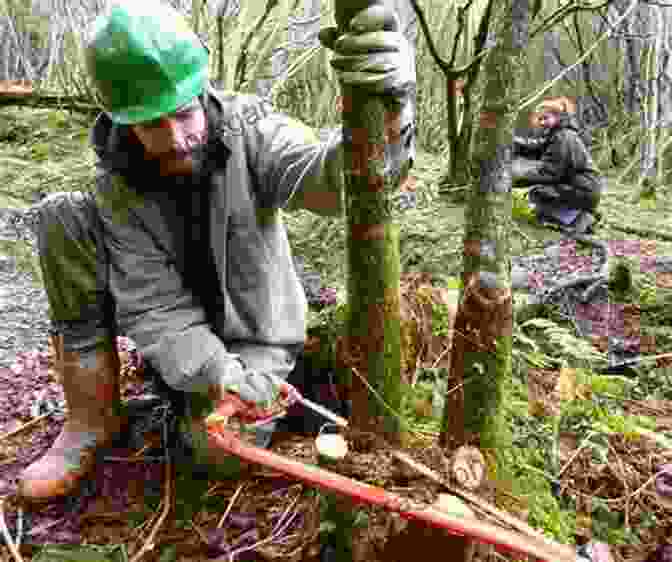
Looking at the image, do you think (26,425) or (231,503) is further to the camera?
(26,425)

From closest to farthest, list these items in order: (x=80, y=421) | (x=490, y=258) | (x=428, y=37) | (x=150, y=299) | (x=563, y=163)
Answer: (x=490, y=258) < (x=150, y=299) < (x=80, y=421) < (x=428, y=37) < (x=563, y=163)

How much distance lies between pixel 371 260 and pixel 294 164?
64 centimetres

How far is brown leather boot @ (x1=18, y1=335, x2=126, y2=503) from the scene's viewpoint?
2.09 metres

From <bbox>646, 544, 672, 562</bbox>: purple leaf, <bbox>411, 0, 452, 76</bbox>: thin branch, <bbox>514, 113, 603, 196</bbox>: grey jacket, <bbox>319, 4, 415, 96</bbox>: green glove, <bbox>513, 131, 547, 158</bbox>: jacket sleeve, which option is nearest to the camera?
<bbox>319, 4, 415, 96</bbox>: green glove

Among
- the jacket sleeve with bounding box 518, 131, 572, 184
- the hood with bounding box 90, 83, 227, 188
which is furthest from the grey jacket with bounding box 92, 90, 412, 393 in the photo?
the jacket sleeve with bounding box 518, 131, 572, 184

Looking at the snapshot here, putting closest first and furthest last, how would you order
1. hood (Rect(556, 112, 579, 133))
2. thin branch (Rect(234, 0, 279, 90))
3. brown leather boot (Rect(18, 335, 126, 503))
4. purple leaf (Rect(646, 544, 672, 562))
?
purple leaf (Rect(646, 544, 672, 562)) → brown leather boot (Rect(18, 335, 126, 503)) → thin branch (Rect(234, 0, 279, 90)) → hood (Rect(556, 112, 579, 133))

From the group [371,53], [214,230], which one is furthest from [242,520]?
[371,53]

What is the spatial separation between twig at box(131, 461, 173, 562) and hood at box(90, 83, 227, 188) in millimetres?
965

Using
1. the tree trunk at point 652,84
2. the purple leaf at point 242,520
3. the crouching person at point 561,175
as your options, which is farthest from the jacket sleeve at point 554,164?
the purple leaf at point 242,520

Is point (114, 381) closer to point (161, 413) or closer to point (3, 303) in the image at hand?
point (161, 413)

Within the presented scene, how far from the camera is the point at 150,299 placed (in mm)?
2010

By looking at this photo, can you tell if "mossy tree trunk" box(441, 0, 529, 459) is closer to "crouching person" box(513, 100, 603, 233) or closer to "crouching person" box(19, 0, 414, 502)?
"crouching person" box(19, 0, 414, 502)

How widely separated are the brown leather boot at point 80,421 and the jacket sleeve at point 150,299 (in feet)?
0.84

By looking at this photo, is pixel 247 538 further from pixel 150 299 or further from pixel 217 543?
pixel 150 299
